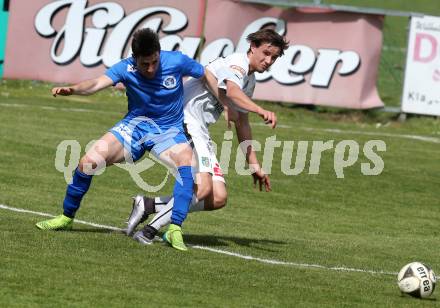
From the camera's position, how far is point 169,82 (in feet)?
38.0

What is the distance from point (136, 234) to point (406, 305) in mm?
3116

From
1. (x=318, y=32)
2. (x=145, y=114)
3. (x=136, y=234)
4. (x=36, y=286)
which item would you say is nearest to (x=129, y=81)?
(x=145, y=114)

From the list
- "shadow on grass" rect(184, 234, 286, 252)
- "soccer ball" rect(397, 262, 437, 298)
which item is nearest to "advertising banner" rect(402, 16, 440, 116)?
"shadow on grass" rect(184, 234, 286, 252)

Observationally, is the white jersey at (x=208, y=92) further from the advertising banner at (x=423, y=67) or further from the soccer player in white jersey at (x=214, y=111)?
the advertising banner at (x=423, y=67)

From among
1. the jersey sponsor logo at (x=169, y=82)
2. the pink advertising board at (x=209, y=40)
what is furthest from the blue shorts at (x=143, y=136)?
the pink advertising board at (x=209, y=40)

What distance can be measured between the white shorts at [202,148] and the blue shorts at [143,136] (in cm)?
16

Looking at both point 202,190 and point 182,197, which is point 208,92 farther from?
point 182,197

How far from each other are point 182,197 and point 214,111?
3.62ft

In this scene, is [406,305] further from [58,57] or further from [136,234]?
[58,57]

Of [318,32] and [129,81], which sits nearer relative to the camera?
[129,81]

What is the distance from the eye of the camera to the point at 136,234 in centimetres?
1170

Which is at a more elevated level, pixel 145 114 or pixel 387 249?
pixel 145 114

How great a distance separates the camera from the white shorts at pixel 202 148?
11.8 meters

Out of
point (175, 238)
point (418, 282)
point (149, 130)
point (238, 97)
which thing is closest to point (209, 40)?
point (149, 130)
